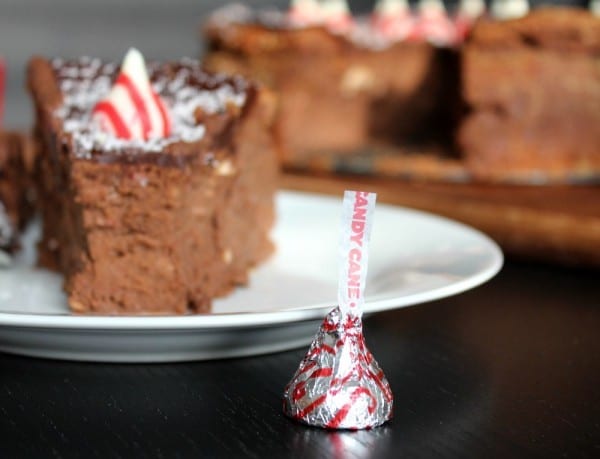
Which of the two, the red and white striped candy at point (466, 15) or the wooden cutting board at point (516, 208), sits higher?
the red and white striped candy at point (466, 15)

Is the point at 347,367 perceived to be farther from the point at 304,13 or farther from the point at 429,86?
the point at 304,13

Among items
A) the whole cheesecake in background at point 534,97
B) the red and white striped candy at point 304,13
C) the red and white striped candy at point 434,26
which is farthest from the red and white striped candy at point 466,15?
the red and white striped candy at point 304,13

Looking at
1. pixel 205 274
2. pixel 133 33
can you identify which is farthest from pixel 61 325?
pixel 133 33

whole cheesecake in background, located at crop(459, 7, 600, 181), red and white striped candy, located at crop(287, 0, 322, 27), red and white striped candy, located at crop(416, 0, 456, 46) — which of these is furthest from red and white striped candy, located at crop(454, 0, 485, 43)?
red and white striped candy, located at crop(287, 0, 322, 27)

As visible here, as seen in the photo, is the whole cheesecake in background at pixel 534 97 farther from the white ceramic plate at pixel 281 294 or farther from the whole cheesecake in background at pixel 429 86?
the white ceramic plate at pixel 281 294

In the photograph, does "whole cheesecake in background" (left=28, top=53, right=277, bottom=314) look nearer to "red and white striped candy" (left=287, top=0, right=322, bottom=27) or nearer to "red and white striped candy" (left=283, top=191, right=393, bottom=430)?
"red and white striped candy" (left=283, top=191, right=393, bottom=430)

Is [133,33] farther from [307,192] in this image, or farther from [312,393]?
[312,393]

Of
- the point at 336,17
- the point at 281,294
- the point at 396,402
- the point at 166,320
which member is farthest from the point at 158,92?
the point at 336,17
